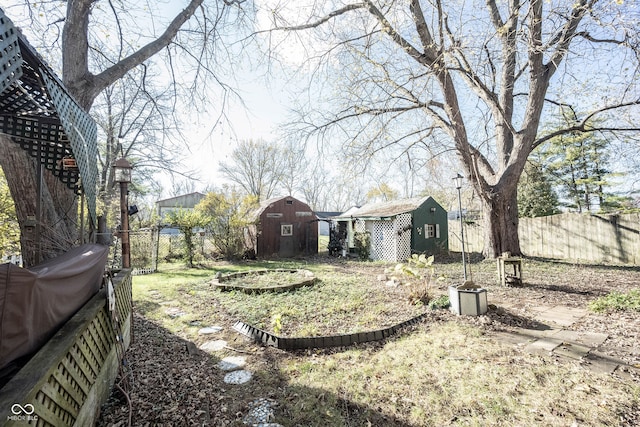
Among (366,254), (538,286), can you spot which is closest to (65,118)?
(538,286)

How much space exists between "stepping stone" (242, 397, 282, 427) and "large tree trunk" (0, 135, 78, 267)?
2679 mm

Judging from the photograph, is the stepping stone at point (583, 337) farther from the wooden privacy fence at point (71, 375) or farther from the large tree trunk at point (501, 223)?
the large tree trunk at point (501, 223)

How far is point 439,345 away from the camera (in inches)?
133

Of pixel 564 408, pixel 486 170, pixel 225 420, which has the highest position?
pixel 486 170

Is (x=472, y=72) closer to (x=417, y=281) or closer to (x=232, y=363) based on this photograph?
Answer: (x=417, y=281)

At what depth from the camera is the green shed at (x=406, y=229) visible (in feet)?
39.2

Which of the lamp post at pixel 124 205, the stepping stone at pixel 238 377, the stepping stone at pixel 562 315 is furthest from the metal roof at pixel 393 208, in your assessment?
the stepping stone at pixel 238 377

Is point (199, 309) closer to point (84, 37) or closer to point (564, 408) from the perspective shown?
point (84, 37)

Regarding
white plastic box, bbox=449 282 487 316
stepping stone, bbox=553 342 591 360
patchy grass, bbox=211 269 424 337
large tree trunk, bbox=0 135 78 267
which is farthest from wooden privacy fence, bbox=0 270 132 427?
white plastic box, bbox=449 282 487 316

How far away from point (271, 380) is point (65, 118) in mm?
2947

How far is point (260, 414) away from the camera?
2.37 metres

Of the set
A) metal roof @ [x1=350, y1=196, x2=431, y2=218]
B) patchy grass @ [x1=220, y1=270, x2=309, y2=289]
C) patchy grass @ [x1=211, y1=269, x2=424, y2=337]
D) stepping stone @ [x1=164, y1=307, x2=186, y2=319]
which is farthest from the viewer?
metal roof @ [x1=350, y1=196, x2=431, y2=218]

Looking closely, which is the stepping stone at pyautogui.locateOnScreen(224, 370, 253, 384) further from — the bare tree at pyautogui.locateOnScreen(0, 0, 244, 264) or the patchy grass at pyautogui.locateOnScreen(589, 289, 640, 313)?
the patchy grass at pyautogui.locateOnScreen(589, 289, 640, 313)

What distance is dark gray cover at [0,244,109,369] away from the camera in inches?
58.4
